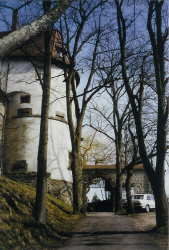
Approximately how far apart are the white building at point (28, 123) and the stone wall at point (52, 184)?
30cm

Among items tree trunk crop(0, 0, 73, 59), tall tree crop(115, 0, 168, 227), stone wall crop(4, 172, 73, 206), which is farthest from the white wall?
tree trunk crop(0, 0, 73, 59)

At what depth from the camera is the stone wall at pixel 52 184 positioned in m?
19.0

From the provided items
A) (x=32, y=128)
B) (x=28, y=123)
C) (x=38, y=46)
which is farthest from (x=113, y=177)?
(x=38, y=46)

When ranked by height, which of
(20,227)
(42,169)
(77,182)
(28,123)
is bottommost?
(20,227)

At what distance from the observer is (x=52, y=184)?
19.5m

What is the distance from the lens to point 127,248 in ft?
21.4

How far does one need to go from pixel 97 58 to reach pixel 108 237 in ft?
31.5

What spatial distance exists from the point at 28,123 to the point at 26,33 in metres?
15.3

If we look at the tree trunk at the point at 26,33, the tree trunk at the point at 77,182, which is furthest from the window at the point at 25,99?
the tree trunk at the point at 26,33

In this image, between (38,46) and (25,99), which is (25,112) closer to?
Result: (25,99)

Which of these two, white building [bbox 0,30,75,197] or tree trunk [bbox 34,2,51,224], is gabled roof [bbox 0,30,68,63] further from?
tree trunk [bbox 34,2,51,224]

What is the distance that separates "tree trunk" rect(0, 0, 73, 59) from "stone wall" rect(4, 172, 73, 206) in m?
14.8

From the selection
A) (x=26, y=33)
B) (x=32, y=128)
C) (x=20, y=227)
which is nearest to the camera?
(x=26, y=33)

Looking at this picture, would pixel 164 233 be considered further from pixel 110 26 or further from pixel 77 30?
pixel 77 30
